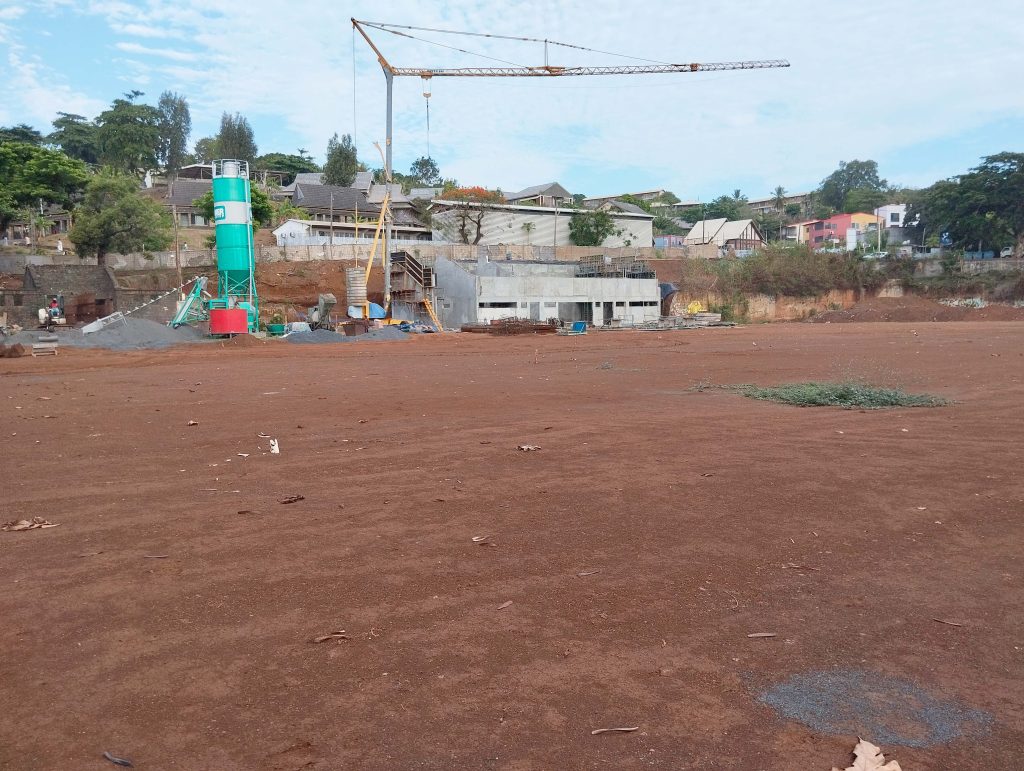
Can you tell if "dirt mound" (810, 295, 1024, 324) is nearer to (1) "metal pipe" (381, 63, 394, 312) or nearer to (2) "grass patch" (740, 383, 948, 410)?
(1) "metal pipe" (381, 63, 394, 312)

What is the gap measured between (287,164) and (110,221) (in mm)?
50510

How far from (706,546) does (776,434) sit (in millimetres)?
5250

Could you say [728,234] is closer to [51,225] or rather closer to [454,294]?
[454,294]

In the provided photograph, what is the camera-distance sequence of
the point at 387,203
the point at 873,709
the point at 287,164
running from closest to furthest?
the point at 873,709 → the point at 387,203 → the point at 287,164

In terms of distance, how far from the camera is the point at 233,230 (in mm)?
35500

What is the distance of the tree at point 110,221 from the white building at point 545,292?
21.9 metres

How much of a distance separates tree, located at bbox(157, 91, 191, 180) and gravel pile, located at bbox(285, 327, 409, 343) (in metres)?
69.7

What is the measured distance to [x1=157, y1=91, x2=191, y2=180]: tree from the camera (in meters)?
94.0

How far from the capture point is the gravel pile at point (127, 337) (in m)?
30.9

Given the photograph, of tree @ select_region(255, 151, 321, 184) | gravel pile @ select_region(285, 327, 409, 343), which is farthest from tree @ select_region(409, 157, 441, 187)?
gravel pile @ select_region(285, 327, 409, 343)

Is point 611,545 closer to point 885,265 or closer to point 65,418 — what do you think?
point 65,418

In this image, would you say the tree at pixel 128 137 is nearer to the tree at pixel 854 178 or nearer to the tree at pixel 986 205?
the tree at pixel 986 205

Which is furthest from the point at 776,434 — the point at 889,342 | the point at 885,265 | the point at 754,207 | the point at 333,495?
the point at 754,207

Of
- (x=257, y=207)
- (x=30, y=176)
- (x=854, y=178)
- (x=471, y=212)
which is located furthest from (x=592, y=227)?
(x=854, y=178)
